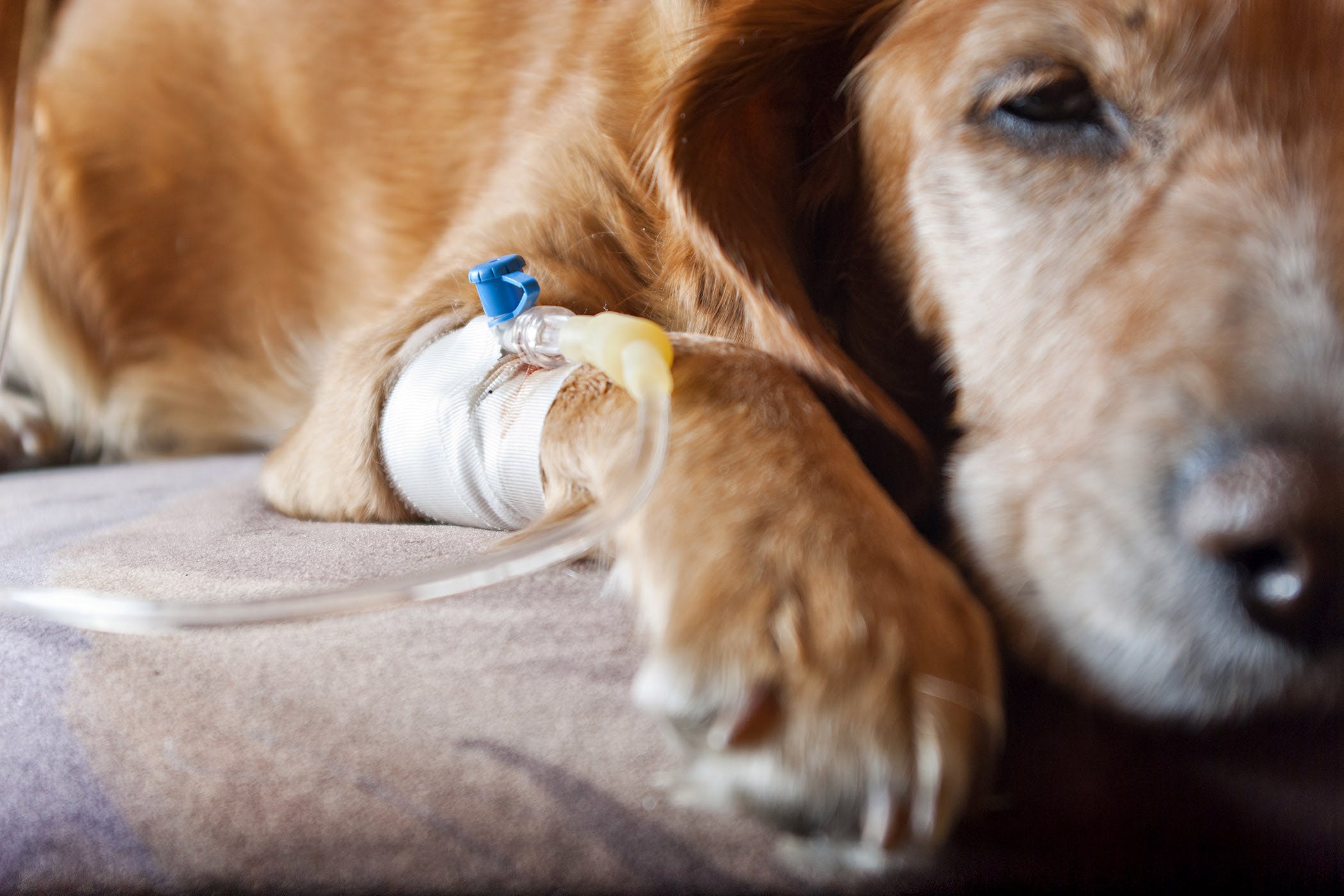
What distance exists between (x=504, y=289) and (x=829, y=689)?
1.81 feet

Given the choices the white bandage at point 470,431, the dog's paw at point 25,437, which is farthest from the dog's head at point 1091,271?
the dog's paw at point 25,437

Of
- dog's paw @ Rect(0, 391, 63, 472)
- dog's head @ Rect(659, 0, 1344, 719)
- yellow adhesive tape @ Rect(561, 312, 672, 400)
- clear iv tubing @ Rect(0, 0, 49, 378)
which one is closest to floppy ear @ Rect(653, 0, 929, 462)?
dog's head @ Rect(659, 0, 1344, 719)

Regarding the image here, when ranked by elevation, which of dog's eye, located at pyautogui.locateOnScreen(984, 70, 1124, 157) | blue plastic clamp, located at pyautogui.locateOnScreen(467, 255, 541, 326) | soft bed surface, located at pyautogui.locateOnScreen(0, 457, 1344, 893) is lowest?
soft bed surface, located at pyautogui.locateOnScreen(0, 457, 1344, 893)

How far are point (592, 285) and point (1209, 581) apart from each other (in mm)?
735

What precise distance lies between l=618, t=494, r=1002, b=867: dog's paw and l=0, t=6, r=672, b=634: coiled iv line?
0.37ft

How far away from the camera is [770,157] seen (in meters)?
1.12

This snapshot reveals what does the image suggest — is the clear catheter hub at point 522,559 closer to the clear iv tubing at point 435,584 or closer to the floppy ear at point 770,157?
the clear iv tubing at point 435,584

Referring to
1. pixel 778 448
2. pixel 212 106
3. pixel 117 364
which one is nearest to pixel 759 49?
pixel 778 448

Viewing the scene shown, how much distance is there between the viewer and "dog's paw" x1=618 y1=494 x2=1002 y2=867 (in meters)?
0.54

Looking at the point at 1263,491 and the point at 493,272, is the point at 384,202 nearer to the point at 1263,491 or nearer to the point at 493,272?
the point at 493,272

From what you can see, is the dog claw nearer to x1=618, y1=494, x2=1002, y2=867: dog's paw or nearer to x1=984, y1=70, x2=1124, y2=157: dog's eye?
x1=618, y1=494, x2=1002, y2=867: dog's paw

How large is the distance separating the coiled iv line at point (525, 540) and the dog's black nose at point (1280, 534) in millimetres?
351

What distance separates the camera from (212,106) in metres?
1.85

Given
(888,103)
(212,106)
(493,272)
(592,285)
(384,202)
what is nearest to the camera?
(493,272)
